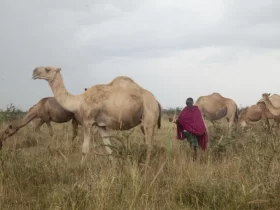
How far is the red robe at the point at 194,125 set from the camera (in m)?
9.48

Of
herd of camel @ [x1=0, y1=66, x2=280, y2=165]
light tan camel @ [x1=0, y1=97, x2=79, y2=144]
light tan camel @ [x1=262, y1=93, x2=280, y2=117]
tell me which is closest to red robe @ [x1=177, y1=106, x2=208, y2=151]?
herd of camel @ [x1=0, y1=66, x2=280, y2=165]

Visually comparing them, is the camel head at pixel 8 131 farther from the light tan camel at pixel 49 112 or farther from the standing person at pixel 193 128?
the standing person at pixel 193 128

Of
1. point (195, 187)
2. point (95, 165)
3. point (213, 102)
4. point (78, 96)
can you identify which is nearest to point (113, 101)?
point (78, 96)

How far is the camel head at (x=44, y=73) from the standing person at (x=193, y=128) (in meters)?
3.26

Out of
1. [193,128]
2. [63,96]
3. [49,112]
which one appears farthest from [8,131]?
[193,128]

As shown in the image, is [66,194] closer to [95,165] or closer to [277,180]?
[95,165]

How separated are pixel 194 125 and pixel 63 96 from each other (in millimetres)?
3239

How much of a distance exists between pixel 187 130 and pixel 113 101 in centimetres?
214

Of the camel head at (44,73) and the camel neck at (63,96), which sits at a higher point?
the camel head at (44,73)

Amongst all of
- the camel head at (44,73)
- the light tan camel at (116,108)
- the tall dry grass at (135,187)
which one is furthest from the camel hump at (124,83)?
the tall dry grass at (135,187)

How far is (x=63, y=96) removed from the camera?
915cm

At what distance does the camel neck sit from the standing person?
2.58 metres

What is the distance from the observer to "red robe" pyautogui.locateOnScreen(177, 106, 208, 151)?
9.48 metres

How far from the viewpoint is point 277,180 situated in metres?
5.04
